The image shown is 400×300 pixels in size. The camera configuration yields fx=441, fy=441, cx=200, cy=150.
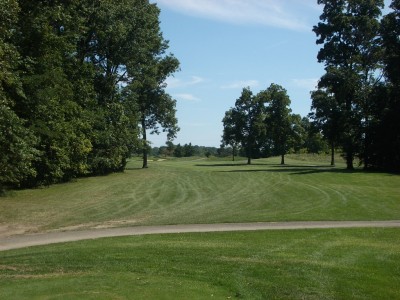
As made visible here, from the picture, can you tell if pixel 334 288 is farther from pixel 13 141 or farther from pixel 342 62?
pixel 342 62

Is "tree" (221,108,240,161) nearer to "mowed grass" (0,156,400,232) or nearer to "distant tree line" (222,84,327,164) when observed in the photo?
"distant tree line" (222,84,327,164)

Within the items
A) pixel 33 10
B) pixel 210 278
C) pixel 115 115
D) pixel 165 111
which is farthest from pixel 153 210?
pixel 165 111

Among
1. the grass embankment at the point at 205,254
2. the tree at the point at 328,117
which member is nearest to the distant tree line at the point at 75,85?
the grass embankment at the point at 205,254

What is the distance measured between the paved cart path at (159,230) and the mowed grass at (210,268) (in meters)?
1.43

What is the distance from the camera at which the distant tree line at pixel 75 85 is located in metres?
22.7

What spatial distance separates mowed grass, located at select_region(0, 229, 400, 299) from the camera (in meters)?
7.75

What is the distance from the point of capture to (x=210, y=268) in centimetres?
955

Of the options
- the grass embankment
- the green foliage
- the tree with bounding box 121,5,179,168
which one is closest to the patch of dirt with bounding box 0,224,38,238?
the grass embankment

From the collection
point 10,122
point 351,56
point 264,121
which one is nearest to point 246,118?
point 264,121

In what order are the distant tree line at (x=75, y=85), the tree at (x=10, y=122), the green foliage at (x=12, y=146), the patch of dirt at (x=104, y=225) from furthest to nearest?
the distant tree line at (x=75, y=85), the green foliage at (x=12, y=146), the tree at (x=10, y=122), the patch of dirt at (x=104, y=225)

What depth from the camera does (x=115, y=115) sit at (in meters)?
40.6

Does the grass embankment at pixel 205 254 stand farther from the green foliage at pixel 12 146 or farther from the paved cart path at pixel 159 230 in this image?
the green foliage at pixel 12 146

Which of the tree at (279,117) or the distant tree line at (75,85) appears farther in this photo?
the tree at (279,117)

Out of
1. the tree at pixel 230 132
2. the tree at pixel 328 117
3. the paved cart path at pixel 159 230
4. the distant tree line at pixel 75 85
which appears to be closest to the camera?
the paved cart path at pixel 159 230
